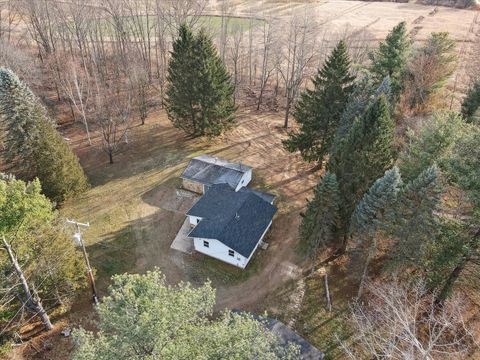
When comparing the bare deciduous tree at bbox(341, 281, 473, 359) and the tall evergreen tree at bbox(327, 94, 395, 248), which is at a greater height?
the tall evergreen tree at bbox(327, 94, 395, 248)

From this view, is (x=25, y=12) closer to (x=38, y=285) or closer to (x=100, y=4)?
(x=100, y=4)

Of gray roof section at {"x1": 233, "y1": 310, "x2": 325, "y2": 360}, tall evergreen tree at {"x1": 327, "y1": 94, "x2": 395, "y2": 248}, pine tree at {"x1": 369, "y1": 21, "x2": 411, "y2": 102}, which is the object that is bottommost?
gray roof section at {"x1": 233, "y1": 310, "x2": 325, "y2": 360}

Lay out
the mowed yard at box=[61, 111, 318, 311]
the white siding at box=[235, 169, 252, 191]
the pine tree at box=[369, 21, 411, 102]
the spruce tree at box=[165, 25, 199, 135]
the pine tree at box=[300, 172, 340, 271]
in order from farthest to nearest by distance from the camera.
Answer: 1. the spruce tree at box=[165, 25, 199, 135]
2. the pine tree at box=[369, 21, 411, 102]
3. the white siding at box=[235, 169, 252, 191]
4. the mowed yard at box=[61, 111, 318, 311]
5. the pine tree at box=[300, 172, 340, 271]

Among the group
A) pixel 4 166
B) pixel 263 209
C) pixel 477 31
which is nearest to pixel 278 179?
pixel 263 209

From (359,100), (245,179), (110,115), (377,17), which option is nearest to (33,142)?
(110,115)

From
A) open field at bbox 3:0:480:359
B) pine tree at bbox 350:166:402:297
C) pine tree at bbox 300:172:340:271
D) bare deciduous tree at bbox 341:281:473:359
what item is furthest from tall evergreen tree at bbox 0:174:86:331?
pine tree at bbox 350:166:402:297

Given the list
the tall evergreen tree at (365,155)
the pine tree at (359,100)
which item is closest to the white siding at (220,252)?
the tall evergreen tree at (365,155)

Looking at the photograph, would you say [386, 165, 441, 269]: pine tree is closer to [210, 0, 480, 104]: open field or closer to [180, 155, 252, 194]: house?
[180, 155, 252, 194]: house

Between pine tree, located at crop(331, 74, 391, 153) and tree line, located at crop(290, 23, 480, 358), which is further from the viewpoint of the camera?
pine tree, located at crop(331, 74, 391, 153)
